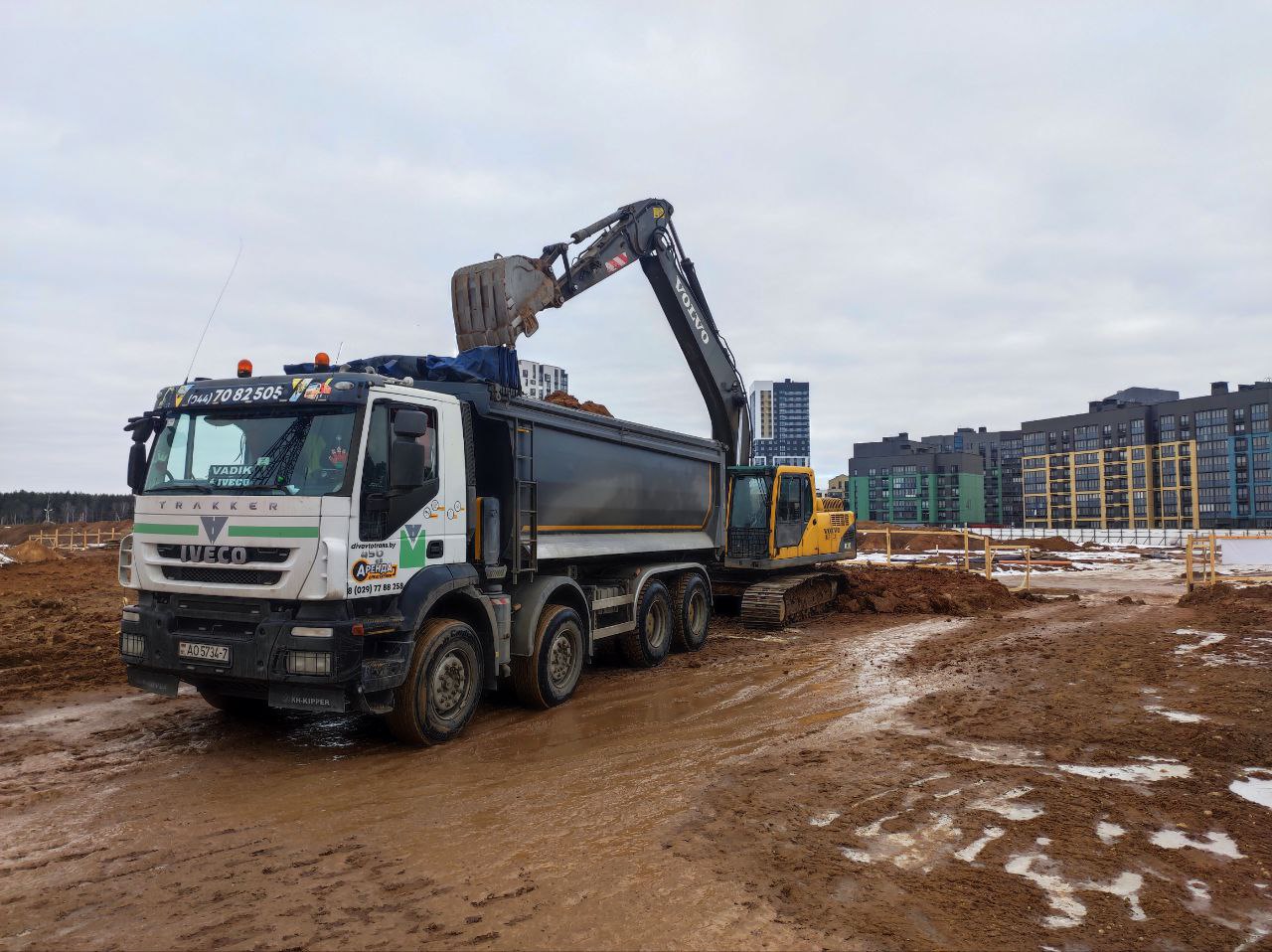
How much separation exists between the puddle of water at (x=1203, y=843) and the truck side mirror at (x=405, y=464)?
5.68 m

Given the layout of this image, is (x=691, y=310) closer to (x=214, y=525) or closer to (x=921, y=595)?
(x=921, y=595)

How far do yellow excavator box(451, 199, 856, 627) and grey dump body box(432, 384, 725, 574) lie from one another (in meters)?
1.86

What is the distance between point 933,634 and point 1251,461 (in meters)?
100

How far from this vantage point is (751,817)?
524cm

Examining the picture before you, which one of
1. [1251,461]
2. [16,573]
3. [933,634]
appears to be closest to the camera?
[933,634]

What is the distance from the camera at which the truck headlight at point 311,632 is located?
6.03m

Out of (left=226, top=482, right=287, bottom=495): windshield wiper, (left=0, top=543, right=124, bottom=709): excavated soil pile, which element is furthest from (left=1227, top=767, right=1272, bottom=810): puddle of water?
(left=0, top=543, right=124, bottom=709): excavated soil pile

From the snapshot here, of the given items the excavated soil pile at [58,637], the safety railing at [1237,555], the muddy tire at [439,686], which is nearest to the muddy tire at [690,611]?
the muddy tire at [439,686]

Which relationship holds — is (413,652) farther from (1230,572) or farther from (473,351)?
(1230,572)

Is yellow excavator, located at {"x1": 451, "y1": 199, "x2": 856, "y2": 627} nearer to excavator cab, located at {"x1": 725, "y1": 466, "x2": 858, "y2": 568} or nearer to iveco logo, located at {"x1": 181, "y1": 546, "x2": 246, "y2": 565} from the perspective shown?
excavator cab, located at {"x1": 725, "y1": 466, "x2": 858, "y2": 568}

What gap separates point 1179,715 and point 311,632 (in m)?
8.09

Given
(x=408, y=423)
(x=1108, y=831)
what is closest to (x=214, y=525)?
(x=408, y=423)

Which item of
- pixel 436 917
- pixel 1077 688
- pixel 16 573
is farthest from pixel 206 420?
pixel 16 573

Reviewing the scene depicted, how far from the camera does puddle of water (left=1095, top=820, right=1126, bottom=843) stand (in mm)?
4922
